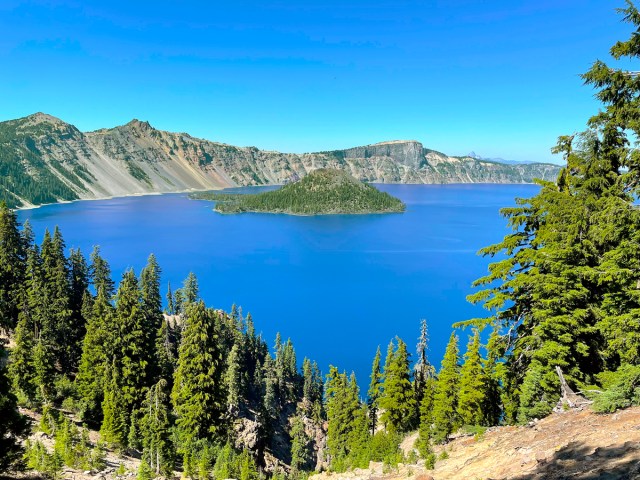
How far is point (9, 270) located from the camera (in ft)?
169

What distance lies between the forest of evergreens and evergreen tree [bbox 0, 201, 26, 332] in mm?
172

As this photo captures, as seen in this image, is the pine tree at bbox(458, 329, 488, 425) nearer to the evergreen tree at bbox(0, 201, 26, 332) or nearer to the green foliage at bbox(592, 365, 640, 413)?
the green foliage at bbox(592, 365, 640, 413)

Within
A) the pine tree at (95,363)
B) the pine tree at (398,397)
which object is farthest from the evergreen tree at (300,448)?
the pine tree at (95,363)

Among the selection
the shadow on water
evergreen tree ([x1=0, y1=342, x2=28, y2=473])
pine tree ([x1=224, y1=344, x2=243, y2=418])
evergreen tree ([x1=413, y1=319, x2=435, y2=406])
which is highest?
the shadow on water

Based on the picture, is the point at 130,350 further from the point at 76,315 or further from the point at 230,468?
the point at 76,315

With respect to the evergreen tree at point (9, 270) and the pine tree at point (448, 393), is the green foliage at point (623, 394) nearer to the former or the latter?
the pine tree at point (448, 393)

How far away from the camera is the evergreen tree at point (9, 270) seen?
50.8m

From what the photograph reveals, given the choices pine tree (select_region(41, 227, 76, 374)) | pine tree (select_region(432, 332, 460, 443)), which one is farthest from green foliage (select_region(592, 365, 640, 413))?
pine tree (select_region(41, 227, 76, 374))

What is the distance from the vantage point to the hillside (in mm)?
9375

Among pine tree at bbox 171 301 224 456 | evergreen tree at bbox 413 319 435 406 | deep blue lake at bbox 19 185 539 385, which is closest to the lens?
pine tree at bbox 171 301 224 456

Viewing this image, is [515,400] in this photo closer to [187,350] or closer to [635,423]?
[635,423]

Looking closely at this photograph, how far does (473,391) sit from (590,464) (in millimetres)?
22459

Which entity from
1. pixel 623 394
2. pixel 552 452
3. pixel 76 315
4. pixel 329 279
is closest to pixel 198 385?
pixel 552 452

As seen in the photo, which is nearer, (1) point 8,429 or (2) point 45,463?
(1) point 8,429
